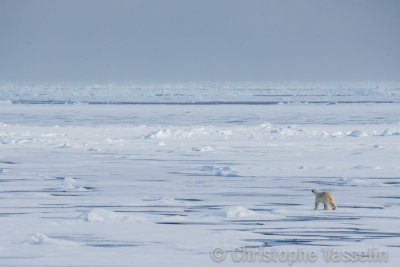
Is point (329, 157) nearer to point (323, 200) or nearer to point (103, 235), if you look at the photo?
point (323, 200)

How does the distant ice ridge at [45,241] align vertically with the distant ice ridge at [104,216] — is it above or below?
below

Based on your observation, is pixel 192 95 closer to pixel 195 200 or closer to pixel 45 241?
pixel 195 200

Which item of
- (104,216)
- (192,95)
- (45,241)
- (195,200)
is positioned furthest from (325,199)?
(192,95)

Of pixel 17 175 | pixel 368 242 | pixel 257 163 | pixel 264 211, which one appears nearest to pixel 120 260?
pixel 368 242

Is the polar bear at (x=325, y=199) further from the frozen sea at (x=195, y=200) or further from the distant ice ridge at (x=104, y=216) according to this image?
the distant ice ridge at (x=104, y=216)

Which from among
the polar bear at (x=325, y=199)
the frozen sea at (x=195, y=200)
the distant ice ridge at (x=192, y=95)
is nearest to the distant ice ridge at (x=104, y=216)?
the frozen sea at (x=195, y=200)

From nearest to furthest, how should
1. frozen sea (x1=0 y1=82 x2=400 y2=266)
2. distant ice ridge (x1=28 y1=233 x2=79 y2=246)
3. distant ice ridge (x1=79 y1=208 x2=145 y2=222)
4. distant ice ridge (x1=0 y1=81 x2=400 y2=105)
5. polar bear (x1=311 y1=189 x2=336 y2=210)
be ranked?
1. frozen sea (x1=0 y1=82 x2=400 y2=266)
2. distant ice ridge (x1=28 y1=233 x2=79 y2=246)
3. distant ice ridge (x1=79 y1=208 x2=145 y2=222)
4. polar bear (x1=311 y1=189 x2=336 y2=210)
5. distant ice ridge (x1=0 y1=81 x2=400 y2=105)

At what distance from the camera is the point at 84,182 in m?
10.1

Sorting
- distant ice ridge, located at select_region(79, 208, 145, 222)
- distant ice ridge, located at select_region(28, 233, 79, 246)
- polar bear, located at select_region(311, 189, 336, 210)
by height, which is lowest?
distant ice ridge, located at select_region(28, 233, 79, 246)

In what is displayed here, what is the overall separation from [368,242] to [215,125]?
16.3 meters

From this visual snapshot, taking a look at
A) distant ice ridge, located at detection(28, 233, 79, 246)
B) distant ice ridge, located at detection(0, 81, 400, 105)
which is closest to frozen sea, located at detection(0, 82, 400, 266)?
distant ice ridge, located at detection(28, 233, 79, 246)

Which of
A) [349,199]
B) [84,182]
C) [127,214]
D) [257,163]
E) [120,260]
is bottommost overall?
[120,260]

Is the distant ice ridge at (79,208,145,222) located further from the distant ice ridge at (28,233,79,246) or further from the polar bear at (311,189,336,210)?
the polar bear at (311,189,336,210)

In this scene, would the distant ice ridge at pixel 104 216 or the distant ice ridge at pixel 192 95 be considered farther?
the distant ice ridge at pixel 192 95
